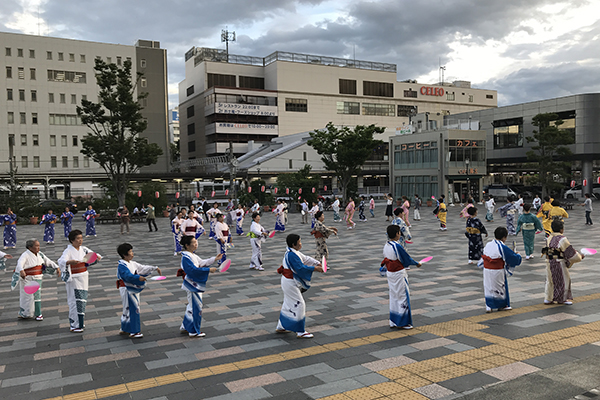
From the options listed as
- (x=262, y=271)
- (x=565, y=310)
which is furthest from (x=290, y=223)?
(x=565, y=310)

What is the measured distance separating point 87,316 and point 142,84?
61854 mm

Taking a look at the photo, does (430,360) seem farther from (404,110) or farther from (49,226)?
(404,110)

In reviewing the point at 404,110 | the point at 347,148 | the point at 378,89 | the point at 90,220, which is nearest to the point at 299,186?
the point at 347,148

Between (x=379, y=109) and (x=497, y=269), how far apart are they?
73590 mm

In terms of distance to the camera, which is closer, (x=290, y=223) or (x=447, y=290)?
(x=447, y=290)

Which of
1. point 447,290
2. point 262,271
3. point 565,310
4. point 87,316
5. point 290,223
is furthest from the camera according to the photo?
point 290,223

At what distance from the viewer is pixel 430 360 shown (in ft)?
21.1

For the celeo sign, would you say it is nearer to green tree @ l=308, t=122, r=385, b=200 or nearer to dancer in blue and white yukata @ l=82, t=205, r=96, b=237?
green tree @ l=308, t=122, r=385, b=200

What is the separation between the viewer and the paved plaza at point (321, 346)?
5.65 metres

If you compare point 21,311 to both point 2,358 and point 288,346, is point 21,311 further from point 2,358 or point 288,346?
point 288,346

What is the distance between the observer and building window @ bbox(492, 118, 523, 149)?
178ft

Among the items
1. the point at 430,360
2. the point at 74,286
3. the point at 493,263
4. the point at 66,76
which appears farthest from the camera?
the point at 66,76

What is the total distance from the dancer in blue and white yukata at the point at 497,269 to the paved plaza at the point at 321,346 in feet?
0.87

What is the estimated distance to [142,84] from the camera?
65.6 meters
